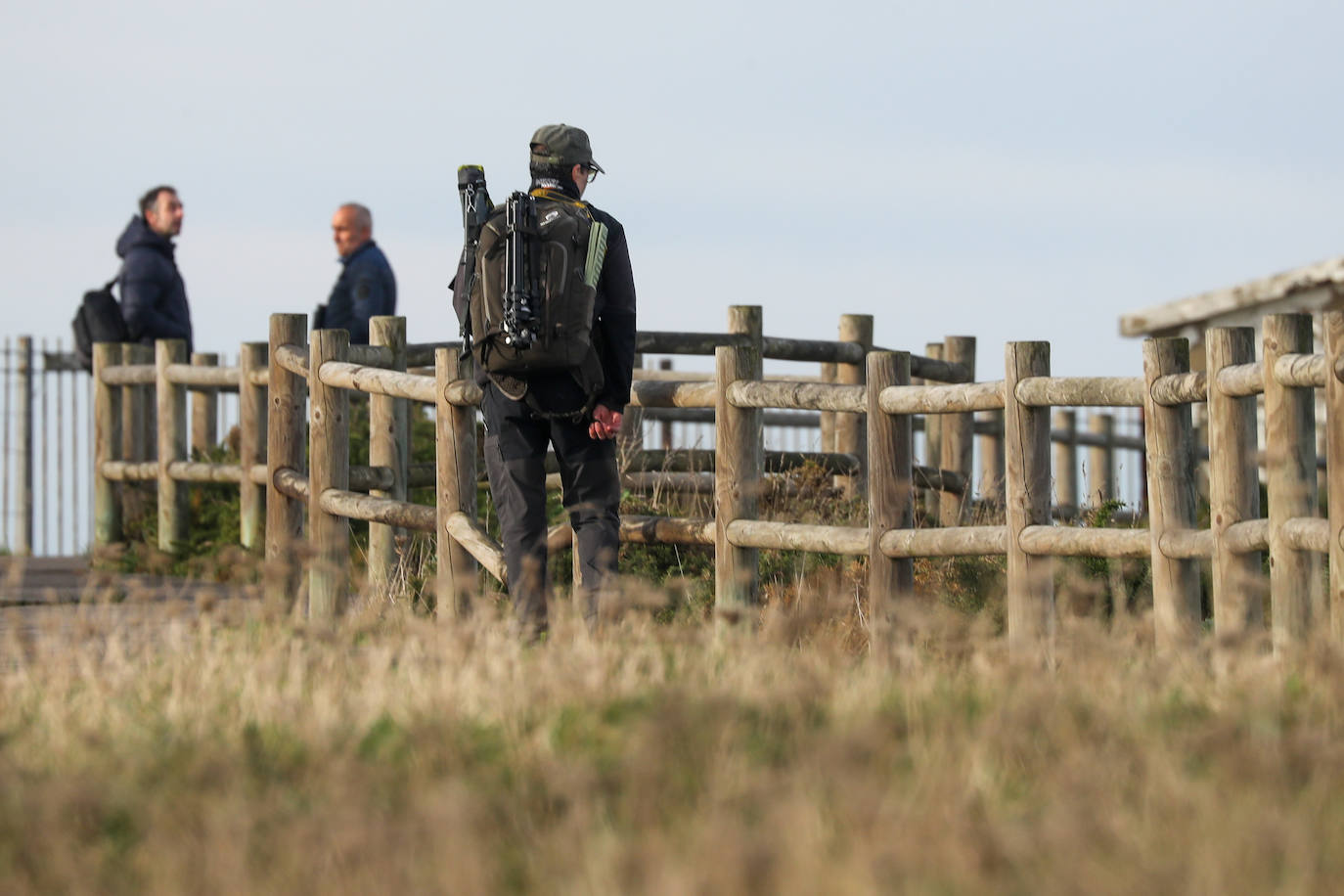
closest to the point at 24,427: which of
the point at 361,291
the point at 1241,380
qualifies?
the point at 361,291

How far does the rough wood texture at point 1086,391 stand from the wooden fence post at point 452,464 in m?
2.60

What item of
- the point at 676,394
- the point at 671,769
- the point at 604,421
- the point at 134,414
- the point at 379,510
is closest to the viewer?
the point at 671,769

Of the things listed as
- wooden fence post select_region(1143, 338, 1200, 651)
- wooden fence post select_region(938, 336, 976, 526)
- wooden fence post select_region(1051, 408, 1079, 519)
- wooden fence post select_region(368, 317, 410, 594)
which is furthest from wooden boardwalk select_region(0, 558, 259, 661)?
wooden fence post select_region(1051, 408, 1079, 519)

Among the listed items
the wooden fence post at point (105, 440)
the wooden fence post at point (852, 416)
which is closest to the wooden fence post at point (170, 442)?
the wooden fence post at point (105, 440)

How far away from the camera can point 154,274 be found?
43.6 feet

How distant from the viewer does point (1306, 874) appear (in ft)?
11.0

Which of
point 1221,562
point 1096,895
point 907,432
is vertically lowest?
point 1096,895

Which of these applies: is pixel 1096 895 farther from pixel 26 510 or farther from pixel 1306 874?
pixel 26 510

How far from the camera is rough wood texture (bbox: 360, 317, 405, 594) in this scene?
32.7 ft

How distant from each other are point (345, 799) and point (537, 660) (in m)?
1.79

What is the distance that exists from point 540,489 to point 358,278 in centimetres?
483

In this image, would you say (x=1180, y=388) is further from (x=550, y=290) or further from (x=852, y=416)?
(x=852, y=416)

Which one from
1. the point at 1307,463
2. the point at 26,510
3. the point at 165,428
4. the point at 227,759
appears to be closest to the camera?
the point at 227,759

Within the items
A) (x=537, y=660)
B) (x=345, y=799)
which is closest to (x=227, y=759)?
(x=345, y=799)
